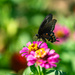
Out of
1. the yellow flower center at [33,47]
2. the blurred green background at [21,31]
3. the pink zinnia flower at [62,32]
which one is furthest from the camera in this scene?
the pink zinnia flower at [62,32]

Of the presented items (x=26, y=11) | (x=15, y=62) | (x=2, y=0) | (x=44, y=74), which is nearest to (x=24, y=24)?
(x=26, y=11)

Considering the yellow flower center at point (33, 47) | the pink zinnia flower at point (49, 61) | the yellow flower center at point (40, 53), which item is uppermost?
the yellow flower center at point (33, 47)

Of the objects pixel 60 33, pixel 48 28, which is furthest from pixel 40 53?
pixel 60 33

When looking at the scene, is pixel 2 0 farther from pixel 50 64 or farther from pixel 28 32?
pixel 50 64

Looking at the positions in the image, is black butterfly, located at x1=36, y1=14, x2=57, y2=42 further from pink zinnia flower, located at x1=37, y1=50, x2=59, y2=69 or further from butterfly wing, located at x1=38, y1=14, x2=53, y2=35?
pink zinnia flower, located at x1=37, y1=50, x2=59, y2=69

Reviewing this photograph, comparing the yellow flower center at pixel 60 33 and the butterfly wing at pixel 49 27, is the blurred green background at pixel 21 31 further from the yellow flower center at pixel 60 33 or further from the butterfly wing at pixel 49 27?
the butterfly wing at pixel 49 27

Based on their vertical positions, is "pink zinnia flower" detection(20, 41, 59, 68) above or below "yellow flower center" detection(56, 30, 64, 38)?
below

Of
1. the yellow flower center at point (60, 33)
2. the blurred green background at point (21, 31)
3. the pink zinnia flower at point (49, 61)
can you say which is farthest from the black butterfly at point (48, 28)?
the yellow flower center at point (60, 33)

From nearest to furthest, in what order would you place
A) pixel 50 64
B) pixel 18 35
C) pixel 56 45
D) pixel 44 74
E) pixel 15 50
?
pixel 50 64 < pixel 44 74 < pixel 56 45 < pixel 15 50 < pixel 18 35

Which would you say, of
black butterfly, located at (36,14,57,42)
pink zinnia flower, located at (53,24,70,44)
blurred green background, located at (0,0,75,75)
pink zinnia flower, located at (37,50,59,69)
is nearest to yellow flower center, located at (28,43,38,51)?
pink zinnia flower, located at (37,50,59,69)
